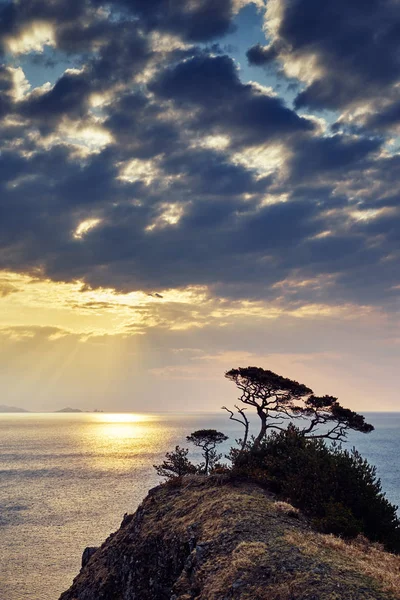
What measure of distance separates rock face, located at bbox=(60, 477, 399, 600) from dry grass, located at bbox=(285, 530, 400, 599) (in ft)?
0.29

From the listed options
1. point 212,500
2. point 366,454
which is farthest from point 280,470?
point 366,454

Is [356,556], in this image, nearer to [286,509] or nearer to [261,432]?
[286,509]

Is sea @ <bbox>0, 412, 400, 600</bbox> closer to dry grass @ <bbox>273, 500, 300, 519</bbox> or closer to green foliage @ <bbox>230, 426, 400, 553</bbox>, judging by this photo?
green foliage @ <bbox>230, 426, 400, 553</bbox>

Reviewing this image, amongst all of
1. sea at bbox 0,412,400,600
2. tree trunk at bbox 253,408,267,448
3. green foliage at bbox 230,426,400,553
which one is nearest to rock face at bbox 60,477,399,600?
green foliage at bbox 230,426,400,553

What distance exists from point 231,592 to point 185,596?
2.92m

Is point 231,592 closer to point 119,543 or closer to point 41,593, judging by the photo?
point 119,543

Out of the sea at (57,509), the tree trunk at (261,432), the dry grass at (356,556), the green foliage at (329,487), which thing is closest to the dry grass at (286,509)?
the green foliage at (329,487)

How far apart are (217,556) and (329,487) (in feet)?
33.1

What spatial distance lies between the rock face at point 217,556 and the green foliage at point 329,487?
5.80 ft

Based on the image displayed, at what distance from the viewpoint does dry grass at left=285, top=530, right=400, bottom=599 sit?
15.7 metres

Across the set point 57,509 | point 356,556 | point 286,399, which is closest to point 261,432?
point 286,399

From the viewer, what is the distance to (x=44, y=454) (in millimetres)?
190750

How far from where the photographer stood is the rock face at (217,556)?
15.8 metres

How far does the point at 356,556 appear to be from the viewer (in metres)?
18.4
